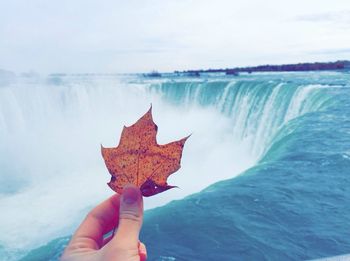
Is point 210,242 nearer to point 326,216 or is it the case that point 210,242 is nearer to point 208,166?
point 326,216

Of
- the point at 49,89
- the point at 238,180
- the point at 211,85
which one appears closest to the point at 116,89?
the point at 49,89

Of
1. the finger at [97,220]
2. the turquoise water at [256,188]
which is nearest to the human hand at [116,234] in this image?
the finger at [97,220]

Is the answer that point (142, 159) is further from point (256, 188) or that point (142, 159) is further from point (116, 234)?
point (256, 188)

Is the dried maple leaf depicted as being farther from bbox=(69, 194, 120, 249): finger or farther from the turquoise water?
the turquoise water

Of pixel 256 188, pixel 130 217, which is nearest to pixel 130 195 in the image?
pixel 130 217

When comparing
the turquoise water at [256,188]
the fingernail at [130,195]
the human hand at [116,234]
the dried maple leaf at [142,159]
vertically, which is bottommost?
the turquoise water at [256,188]

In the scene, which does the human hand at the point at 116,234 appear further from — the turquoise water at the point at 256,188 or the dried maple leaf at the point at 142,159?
the turquoise water at the point at 256,188
